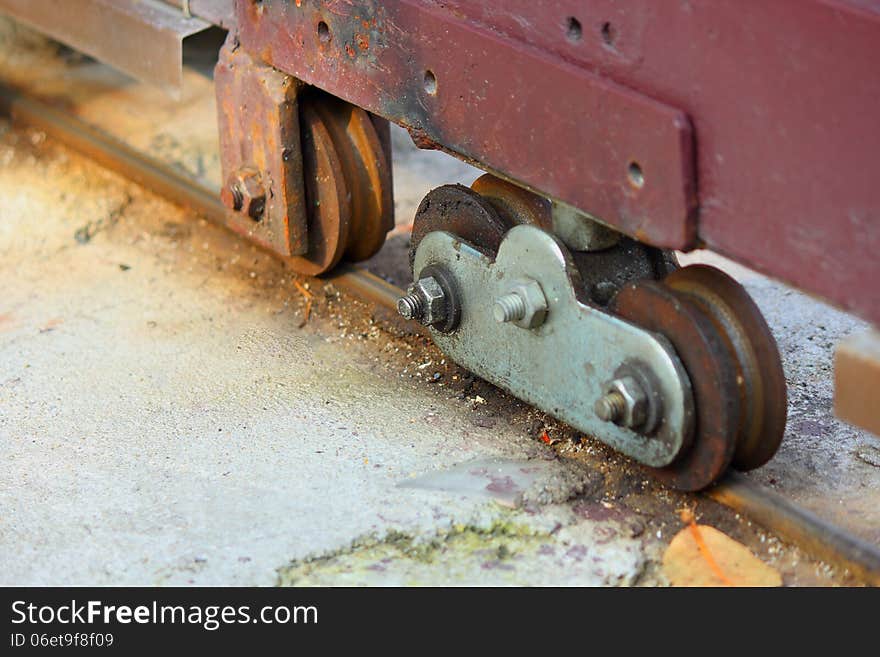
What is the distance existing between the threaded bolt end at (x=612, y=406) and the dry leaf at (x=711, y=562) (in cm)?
28

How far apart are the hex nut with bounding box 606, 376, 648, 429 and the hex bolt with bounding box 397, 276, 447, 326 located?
1.81ft

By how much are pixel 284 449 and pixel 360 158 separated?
852mm

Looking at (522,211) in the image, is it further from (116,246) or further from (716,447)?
(116,246)

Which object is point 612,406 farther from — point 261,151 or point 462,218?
point 261,151

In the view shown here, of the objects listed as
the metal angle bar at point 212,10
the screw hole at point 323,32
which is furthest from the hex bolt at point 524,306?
the metal angle bar at point 212,10

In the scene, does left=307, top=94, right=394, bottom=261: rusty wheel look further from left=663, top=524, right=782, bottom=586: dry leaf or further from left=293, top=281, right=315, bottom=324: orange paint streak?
left=663, top=524, right=782, bottom=586: dry leaf

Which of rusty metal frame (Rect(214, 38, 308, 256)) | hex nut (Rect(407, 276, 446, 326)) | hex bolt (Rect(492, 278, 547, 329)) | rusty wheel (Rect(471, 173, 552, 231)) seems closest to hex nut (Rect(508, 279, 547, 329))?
hex bolt (Rect(492, 278, 547, 329))

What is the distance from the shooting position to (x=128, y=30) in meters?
3.70

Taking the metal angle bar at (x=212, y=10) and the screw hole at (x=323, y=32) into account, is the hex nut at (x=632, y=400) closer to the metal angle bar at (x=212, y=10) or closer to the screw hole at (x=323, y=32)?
the screw hole at (x=323, y=32)

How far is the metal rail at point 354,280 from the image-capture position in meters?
2.55

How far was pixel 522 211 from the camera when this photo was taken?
118 inches

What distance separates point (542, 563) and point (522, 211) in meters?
0.79

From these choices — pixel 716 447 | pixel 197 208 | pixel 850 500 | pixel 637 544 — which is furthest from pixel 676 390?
pixel 197 208

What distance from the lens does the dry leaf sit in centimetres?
257
